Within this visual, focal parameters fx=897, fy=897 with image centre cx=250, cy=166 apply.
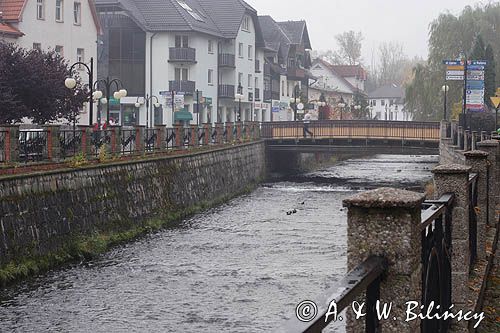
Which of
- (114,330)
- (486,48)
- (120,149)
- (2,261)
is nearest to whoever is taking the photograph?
(114,330)

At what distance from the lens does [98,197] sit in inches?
1051

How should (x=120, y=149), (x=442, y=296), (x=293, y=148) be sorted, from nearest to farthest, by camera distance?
(x=442, y=296) < (x=120, y=149) < (x=293, y=148)

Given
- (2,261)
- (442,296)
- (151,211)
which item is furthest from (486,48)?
(442,296)

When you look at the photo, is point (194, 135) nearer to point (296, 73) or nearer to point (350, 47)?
point (296, 73)

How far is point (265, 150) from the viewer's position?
177ft

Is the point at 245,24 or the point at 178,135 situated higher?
the point at 245,24

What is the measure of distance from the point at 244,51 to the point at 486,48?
22.0m

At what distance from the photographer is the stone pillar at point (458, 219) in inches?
335

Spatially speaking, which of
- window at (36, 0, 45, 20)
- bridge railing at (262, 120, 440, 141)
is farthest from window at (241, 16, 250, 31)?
window at (36, 0, 45, 20)

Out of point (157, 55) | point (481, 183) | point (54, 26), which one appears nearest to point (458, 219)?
point (481, 183)

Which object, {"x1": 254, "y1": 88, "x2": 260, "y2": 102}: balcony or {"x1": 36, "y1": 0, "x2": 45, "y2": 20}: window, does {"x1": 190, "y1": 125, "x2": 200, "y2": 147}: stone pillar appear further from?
{"x1": 254, "y1": 88, "x2": 260, "y2": 102}: balcony

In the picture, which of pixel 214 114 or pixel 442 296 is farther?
pixel 214 114

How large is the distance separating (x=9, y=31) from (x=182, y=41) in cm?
2127

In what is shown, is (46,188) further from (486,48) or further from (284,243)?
(486,48)
